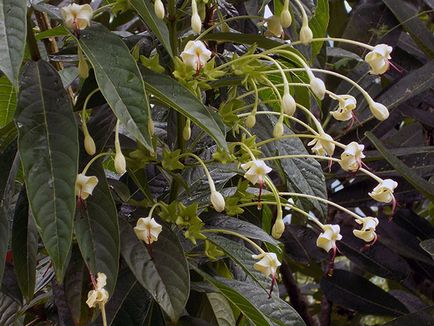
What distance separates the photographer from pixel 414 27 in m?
1.39

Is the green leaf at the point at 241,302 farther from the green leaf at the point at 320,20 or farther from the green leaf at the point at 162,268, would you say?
the green leaf at the point at 320,20

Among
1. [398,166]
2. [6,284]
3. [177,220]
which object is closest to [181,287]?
[177,220]

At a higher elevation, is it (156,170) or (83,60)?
(83,60)

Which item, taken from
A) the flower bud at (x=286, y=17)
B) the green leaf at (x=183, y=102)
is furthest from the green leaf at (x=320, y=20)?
the green leaf at (x=183, y=102)

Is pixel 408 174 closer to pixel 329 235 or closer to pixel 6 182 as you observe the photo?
pixel 329 235

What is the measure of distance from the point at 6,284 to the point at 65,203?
0.23 meters

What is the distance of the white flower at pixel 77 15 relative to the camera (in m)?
0.67

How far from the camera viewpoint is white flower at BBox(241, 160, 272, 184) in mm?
700

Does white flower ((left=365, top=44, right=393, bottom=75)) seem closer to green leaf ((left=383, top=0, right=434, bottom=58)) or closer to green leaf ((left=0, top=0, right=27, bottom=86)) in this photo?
green leaf ((left=0, top=0, right=27, bottom=86))

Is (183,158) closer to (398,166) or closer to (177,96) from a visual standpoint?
(177,96)

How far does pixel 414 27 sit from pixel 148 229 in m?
0.84

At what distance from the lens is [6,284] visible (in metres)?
0.80

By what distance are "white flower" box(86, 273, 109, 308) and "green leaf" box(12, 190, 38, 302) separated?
87mm

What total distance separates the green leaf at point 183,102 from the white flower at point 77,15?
0.08 meters
